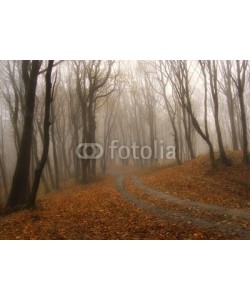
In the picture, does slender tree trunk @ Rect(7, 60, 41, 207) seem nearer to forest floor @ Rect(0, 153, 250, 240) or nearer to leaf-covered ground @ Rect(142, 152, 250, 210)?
forest floor @ Rect(0, 153, 250, 240)

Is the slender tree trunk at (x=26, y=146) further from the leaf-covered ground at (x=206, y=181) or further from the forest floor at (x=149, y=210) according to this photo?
the leaf-covered ground at (x=206, y=181)

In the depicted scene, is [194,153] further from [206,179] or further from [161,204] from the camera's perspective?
[161,204]

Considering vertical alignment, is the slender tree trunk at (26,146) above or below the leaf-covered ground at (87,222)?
above

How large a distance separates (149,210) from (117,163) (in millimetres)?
2405

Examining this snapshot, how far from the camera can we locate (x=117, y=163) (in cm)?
954

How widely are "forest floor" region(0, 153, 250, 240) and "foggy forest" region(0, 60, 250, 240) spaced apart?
0.10 feet

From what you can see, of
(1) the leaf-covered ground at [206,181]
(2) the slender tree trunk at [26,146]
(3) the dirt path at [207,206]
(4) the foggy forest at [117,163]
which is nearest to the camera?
(4) the foggy forest at [117,163]

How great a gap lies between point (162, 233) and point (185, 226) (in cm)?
69

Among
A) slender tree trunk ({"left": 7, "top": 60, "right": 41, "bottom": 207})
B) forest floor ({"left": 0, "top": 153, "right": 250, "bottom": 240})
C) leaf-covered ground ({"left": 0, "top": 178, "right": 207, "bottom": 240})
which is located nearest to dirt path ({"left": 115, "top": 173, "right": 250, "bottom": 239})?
forest floor ({"left": 0, "top": 153, "right": 250, "bottom": 240})

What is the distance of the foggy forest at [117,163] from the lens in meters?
7.28

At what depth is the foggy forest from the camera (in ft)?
23.9

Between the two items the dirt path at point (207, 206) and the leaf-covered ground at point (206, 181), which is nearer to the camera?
the dirt path at point (207, 206)

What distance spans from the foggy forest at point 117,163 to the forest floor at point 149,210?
0.10 feet

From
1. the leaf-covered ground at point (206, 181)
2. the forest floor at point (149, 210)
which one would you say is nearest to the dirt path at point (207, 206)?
the forest floor at point (149, 210)
